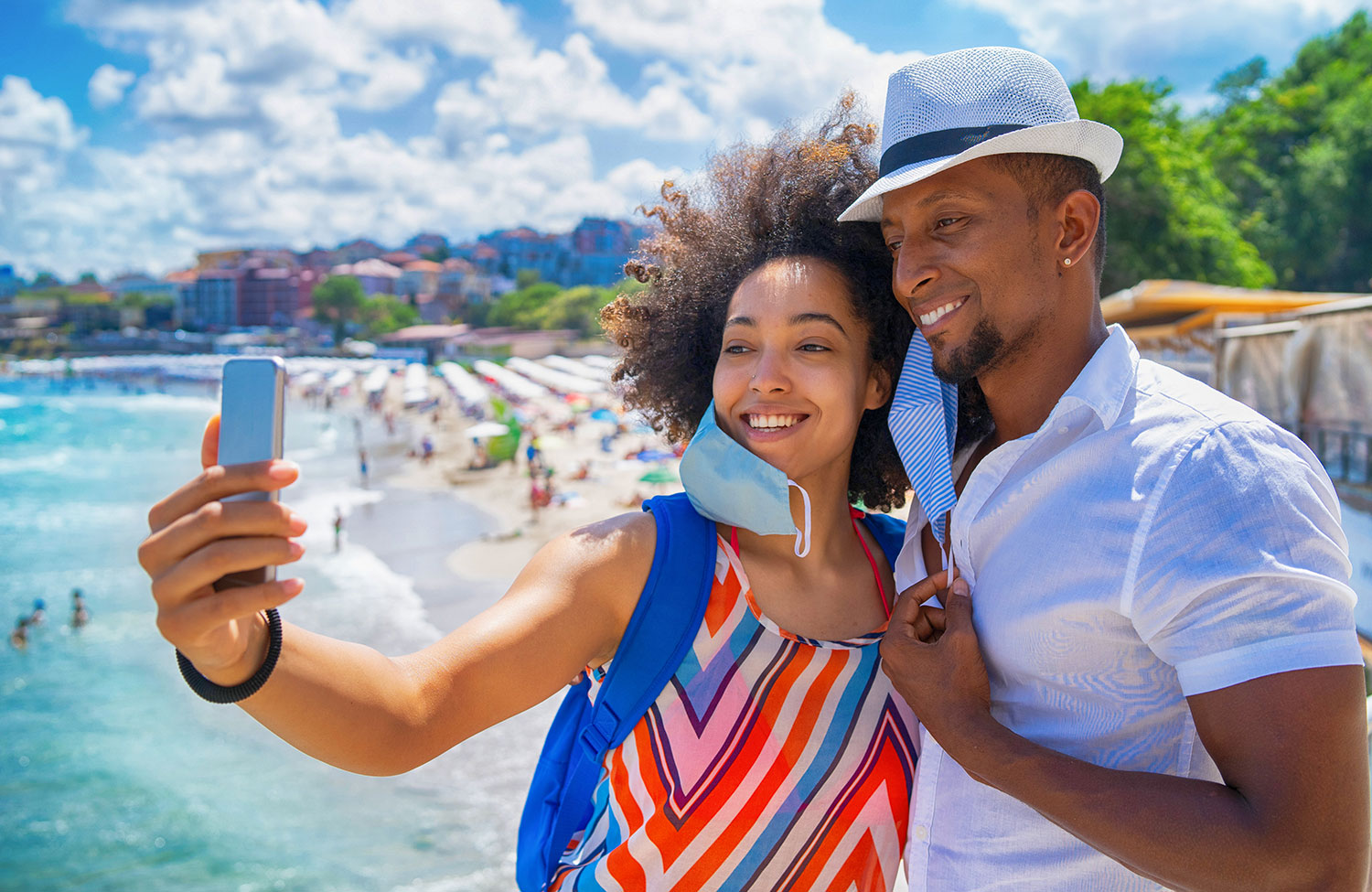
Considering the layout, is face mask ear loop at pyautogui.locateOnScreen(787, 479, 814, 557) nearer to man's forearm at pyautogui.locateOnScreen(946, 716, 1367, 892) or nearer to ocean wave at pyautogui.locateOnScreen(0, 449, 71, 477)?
man's forearm at pyautogui.locateOnScreen(946, 716, 1367, 892)

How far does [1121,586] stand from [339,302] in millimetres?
111985

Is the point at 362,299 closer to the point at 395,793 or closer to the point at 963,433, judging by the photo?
the point at 395,793

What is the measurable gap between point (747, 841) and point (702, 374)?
1.47m

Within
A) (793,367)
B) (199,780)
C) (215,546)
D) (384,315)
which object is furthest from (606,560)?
(384,315)

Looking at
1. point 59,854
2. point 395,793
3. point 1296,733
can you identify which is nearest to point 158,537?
point 1296,733

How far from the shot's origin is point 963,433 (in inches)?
94.4

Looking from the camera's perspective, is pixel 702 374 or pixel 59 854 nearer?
pixel 702 374

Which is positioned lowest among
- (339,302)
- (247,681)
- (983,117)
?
(247,681)

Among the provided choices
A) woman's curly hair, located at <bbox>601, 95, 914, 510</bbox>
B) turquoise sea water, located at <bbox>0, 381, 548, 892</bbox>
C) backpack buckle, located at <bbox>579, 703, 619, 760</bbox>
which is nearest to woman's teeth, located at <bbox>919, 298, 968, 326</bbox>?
woman's curly hair, located at <bbox>601, 95, 914, 510</bbox>

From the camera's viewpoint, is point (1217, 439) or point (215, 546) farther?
point (1217, 439)

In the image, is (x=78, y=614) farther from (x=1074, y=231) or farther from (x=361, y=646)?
(x=1074, y=231)

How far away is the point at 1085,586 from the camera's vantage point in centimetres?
157

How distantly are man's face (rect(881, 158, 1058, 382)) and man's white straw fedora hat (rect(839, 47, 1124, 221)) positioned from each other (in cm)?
6

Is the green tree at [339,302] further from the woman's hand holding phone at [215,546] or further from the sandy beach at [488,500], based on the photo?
the woman's hand holding phone at [215,546]
